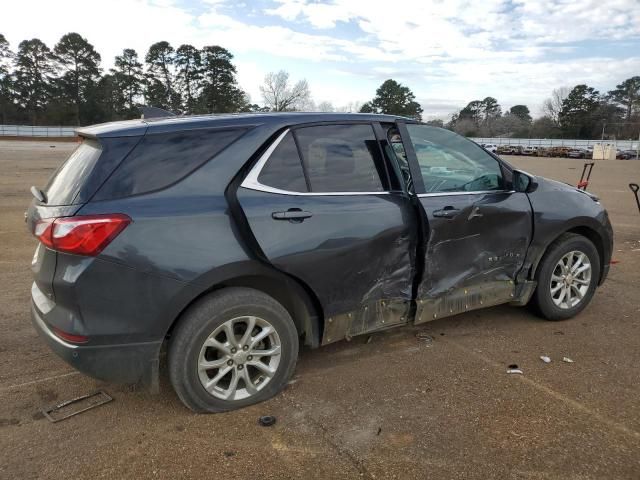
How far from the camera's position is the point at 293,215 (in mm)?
3076

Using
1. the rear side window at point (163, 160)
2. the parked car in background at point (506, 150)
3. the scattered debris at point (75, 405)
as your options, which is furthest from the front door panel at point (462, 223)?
the parked car in background at point (506, 150)

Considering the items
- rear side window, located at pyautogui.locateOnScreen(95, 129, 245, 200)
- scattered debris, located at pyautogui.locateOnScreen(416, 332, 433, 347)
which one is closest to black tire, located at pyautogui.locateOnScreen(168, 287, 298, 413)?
rear side window, located at pyautogui.locateOnScreen(95, 129, 245, 200)

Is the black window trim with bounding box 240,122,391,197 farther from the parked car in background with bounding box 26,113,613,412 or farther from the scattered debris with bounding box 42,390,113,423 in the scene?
the scattered debris with bounding box 42,390,113,423

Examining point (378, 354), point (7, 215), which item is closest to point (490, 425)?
point (378, 354)

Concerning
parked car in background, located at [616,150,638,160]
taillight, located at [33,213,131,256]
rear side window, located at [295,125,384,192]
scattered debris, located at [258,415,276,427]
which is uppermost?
rear side window, located at [295,125,384,192]

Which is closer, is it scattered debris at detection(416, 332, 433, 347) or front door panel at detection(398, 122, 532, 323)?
front door panel at detection(398, 122, 532, 323)

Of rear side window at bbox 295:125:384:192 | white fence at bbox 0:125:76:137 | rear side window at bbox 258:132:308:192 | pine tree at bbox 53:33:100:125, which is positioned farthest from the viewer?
pine tree at bbox 53:33:100:125

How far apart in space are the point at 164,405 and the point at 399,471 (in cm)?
151

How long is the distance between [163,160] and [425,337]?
101 inches

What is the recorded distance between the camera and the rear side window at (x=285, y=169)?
3096 mm

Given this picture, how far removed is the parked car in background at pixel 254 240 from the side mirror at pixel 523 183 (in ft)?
0.06

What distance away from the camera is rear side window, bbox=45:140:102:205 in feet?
8.92

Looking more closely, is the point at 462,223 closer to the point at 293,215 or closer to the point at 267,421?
the point at 293,215

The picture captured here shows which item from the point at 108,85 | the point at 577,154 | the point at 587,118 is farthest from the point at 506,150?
the point at 108,85
